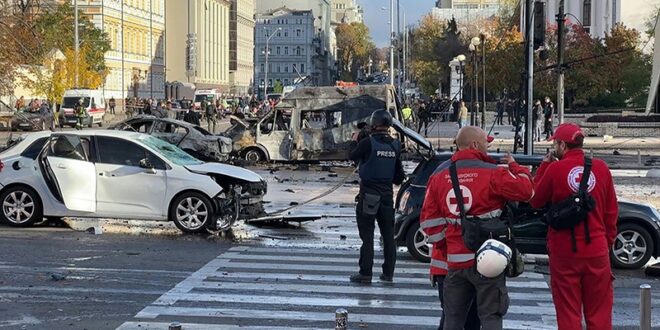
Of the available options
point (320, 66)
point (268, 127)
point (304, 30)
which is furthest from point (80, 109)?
point (320, 66)

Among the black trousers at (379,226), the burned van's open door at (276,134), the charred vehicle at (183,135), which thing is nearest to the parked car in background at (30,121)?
the charred vehicle at (183,135)

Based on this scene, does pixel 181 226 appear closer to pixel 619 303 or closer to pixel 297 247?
pixel 297 247

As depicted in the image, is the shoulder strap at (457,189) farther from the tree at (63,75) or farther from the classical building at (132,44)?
the classical building at (132,44)

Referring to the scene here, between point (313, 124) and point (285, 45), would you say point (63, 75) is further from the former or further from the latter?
point (285, 45)

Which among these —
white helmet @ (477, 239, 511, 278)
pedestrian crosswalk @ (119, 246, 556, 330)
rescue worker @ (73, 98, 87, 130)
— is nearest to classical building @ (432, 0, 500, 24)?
rescue worker @ (73, 98, 87, 130)

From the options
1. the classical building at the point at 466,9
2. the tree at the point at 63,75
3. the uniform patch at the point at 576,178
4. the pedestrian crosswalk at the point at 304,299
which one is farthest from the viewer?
the classical building at the point at 466,9

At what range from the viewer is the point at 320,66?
196250mm

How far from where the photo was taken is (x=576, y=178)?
668cm

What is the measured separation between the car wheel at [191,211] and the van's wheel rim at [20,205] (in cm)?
225

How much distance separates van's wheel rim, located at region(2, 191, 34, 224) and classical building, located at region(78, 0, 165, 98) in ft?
228

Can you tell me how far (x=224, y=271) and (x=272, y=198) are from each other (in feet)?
30.0

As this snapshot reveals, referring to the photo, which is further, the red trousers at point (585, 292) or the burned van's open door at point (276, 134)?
the burned van's open door at point (276, 134)

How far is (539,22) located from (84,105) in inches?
1521

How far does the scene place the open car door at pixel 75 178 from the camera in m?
14.6
